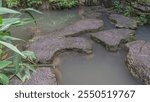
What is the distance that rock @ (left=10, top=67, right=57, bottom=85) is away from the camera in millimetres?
2410

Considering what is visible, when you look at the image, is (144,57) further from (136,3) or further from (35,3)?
(35,3)

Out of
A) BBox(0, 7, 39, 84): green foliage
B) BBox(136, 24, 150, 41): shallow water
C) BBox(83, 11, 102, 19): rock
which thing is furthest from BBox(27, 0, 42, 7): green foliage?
BBox(0, 7, 39, 84): green foliage

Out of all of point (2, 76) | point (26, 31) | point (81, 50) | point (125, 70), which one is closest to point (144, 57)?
point (125, 70)

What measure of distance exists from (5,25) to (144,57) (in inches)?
69.2

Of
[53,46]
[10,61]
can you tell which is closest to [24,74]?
[10,61]

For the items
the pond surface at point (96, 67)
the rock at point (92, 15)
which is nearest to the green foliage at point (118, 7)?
the rock at point (92, 15)

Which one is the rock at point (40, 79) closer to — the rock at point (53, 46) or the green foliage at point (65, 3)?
the rock at point (53, 46)

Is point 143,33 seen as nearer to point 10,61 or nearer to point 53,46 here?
point 53,46

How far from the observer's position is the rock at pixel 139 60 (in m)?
2.56

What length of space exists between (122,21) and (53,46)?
1.48 meters

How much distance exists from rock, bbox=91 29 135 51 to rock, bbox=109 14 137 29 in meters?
0.21

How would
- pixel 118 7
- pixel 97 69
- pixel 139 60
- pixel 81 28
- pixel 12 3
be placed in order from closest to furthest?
pixel 139 60, pixel 97 69, pixel 81 28, pixel 118 7, pixel 12 3

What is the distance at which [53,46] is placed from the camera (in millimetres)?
3223

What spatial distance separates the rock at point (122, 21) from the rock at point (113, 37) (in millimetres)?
211
